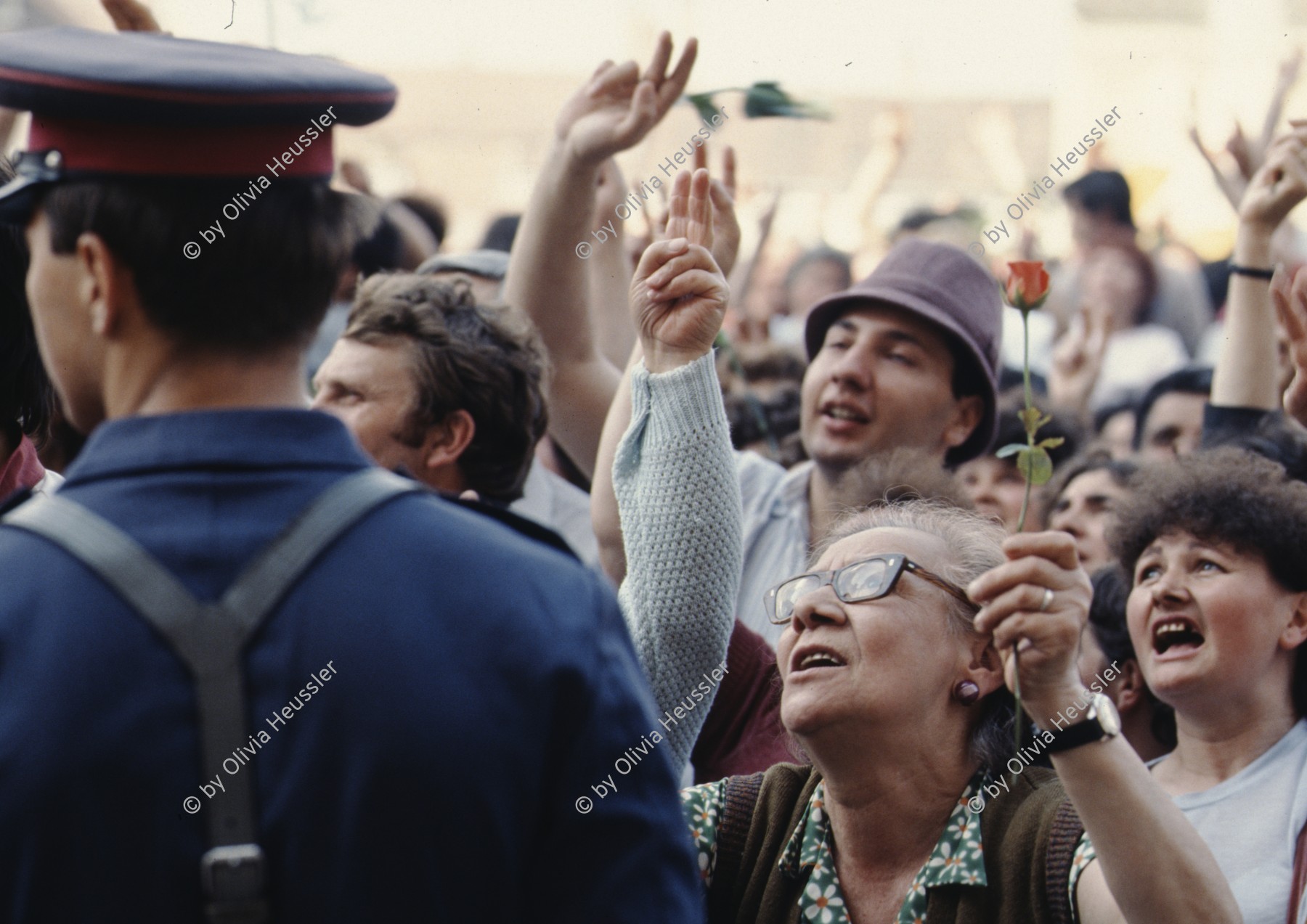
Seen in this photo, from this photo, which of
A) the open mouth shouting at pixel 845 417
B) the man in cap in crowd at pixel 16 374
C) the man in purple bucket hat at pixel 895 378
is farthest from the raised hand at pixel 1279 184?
the man in cap in crowd at pixel 16 374

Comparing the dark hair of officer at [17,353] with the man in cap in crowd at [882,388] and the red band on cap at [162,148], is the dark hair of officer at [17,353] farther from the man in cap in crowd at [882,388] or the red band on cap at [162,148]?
the man in cap in crowd at [882,388]

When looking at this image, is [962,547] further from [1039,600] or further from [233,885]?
[233,885]

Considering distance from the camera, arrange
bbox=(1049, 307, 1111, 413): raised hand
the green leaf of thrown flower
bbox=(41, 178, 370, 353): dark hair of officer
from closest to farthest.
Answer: bbox=(41, 178, 370, 353): dark hair of officer, the green leaf of thrown flower, bbox=(1049, 307, 1111, 413): raised hand

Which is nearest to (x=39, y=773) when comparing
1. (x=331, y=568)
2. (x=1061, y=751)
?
(x=331, y=568)

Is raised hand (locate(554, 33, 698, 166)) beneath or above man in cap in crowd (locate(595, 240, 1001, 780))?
above

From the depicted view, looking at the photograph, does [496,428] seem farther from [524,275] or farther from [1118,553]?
[1118,553]

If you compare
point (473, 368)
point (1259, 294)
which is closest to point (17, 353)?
A: point (473, 368)

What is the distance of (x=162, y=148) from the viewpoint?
58.5 inches

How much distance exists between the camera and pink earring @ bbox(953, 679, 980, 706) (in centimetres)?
244

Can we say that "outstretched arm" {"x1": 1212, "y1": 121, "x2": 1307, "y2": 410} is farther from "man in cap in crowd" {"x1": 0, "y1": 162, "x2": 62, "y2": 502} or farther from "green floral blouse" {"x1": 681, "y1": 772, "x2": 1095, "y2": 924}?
"man in cap in crowd" {"x1": 0, "y1": 162, "x2": 62, "y2": 502}

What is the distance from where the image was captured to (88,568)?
1.39 m

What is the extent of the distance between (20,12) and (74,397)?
17.8 m

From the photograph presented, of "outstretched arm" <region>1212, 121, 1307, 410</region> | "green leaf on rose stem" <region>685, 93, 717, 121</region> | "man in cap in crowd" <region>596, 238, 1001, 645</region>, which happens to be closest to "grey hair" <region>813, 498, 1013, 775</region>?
"man in cap in crowd" <region>596, 238, 1001, 645</region>

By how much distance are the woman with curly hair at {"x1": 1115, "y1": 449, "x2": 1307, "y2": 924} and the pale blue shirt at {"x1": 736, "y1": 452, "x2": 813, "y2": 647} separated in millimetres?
728
